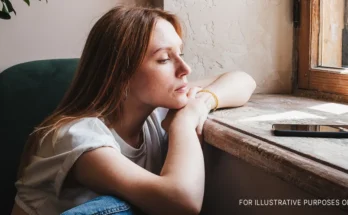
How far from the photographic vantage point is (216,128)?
1028 mm

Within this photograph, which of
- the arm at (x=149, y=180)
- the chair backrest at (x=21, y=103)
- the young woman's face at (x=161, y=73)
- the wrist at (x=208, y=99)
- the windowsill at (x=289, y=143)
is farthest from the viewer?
the chair backrest at (x=21, y=103)

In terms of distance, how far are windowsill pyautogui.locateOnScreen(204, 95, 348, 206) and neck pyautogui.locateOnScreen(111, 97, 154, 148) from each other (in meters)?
0.17

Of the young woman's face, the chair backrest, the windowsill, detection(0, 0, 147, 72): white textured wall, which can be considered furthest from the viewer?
detection(0, 0, 147, 72): white textured wall

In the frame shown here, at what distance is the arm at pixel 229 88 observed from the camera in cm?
120

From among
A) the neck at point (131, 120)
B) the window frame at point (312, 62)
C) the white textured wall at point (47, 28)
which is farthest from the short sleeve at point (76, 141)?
the window frame at point (312, 62)

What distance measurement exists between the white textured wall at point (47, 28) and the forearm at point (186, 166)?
2.03 ft

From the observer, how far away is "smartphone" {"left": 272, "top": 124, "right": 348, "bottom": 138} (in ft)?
2.78

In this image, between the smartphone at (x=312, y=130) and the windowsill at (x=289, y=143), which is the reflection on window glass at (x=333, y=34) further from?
the smartphone at (x=312, y=130)

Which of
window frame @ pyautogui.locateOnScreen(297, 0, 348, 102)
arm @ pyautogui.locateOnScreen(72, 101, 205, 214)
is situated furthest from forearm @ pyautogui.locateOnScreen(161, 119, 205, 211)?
window frame @ pyautogui.locateOnScreen(297, 0, 348, 102)

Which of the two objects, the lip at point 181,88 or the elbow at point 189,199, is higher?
the lip at point 181,88

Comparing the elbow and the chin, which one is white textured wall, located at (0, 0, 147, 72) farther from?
the elbow

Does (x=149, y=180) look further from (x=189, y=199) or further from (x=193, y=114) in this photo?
(x=193, y=114)

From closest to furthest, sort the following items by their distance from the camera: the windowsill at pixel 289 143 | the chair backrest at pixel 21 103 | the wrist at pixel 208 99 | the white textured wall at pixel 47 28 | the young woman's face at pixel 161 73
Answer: the windowsill at pixel 289 143 → the young woman's face at pixel 161 73 → the wrist at pixel 208 99 → the chair backrest at pixel 21 103 → the white textured wall at pixel 47 28

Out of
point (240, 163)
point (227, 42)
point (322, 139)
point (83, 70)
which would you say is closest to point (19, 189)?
point (83, 70)
